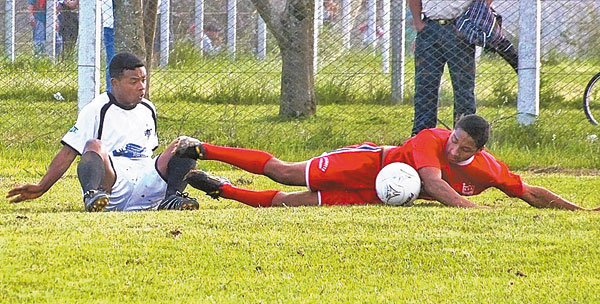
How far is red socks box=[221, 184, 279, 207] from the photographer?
8.24 meters

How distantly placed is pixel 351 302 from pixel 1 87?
1079 centimetres

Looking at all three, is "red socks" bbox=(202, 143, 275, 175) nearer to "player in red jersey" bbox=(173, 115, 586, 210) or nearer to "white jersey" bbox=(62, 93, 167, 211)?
"player in red jersey" bbox=(173, 115, 586, 210)

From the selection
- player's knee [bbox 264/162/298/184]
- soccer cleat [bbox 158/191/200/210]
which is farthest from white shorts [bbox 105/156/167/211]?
player's knee [bbox 264/162/298/184]

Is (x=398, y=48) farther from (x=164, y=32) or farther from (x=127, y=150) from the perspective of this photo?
(x=127, y=150)

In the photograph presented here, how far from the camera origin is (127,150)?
25.8ft

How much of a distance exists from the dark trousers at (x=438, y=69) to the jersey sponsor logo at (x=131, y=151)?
386cm

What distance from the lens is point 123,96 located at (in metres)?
7.83

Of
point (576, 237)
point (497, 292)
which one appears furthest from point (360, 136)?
point (497, 292)

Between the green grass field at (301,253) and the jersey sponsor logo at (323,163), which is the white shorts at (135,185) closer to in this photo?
the green grass field at (301,253)

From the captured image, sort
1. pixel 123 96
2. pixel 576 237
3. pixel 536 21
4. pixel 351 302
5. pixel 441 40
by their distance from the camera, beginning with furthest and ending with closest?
pixel 536 21 → pixel 441 40 → pixel 123 96 → pixel 576 237 → pixel 351 302

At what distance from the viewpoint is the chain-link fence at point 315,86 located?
39.9ft

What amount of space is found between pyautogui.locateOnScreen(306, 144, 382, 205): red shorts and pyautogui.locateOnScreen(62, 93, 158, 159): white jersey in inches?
47.8

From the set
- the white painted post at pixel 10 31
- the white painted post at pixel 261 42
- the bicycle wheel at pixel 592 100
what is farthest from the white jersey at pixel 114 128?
the white painted post at pixel 261 42

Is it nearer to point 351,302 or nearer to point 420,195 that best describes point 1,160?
point 420,195
